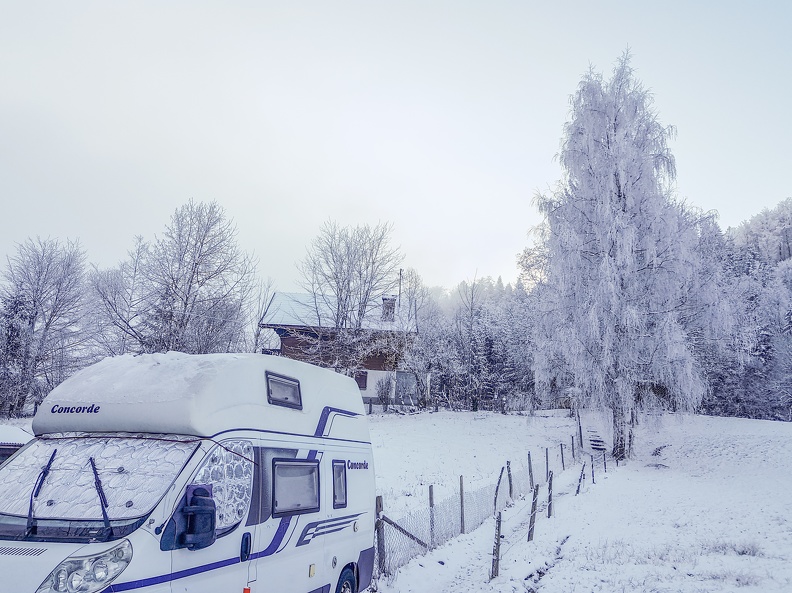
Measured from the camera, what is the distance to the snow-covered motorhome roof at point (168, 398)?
4.31 metres

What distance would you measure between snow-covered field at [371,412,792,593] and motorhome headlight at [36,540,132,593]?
523cm

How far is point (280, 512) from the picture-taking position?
5.06 metres

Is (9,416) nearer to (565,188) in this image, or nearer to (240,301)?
(240,301)

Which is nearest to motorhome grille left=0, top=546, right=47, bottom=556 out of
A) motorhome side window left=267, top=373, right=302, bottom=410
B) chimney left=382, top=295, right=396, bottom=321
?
motorhome side window left=267, top=373, right=302, bottom=410

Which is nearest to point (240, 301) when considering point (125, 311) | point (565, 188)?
point (125, 311)

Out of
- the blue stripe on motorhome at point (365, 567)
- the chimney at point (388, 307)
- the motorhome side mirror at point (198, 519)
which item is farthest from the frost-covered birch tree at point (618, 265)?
the motorhome side mirror at point (198, 519)

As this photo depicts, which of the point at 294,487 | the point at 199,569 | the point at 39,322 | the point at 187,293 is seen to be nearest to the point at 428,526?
the point at 294,487

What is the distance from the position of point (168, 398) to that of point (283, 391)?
1.44 meters

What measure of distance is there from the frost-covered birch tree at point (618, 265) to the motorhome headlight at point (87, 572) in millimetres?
19247

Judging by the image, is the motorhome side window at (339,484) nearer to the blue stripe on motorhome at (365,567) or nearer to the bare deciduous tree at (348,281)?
the blue stripe on motorhome at (365,567)

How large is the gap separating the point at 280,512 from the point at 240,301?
17.6 metres

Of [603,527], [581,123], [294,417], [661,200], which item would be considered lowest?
[603,527]

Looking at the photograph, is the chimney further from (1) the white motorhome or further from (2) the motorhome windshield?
(2) the motorhome windshield

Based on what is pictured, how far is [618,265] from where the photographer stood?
20.7m
